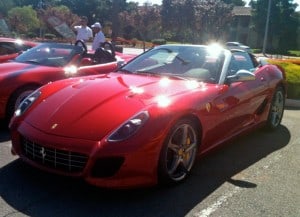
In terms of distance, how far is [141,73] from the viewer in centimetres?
506

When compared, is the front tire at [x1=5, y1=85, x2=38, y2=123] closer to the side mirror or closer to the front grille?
the front grille

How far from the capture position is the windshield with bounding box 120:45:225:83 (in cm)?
490

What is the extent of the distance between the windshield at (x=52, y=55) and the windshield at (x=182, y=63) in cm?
175

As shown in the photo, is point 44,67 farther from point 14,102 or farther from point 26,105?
point 26,105

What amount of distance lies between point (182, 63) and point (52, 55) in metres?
2.68

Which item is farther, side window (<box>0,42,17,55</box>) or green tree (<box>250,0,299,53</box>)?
green tree (<box>250,0,299,53</box>)

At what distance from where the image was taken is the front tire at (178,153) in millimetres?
3799

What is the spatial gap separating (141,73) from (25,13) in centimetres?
3935

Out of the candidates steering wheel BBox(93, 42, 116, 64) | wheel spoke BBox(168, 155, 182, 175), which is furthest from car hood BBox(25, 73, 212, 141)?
steering wheel BBox(93, 42, 116, 64)

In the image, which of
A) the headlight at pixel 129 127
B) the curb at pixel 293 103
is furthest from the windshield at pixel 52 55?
the curb at pixel 293 103

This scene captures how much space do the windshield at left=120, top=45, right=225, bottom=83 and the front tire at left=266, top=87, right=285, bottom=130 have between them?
5.01ft

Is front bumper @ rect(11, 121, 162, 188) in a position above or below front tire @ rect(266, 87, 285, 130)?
above

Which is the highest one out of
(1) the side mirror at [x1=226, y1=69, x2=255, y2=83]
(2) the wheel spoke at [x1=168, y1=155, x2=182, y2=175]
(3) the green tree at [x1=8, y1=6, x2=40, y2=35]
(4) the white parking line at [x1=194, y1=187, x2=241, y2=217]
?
(1) the side mirror at [x1=226, y1=69, x2=255, y2=83]

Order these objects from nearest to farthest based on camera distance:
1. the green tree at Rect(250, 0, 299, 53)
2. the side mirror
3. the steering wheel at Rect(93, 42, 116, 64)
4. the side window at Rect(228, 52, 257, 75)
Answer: the side mirror
the side window at Rect(228, 52, 257, 75)
the steering wheel at Rect(93, 42, 116, 64)
the green tree at Rect(250, 0, 299, 53)
